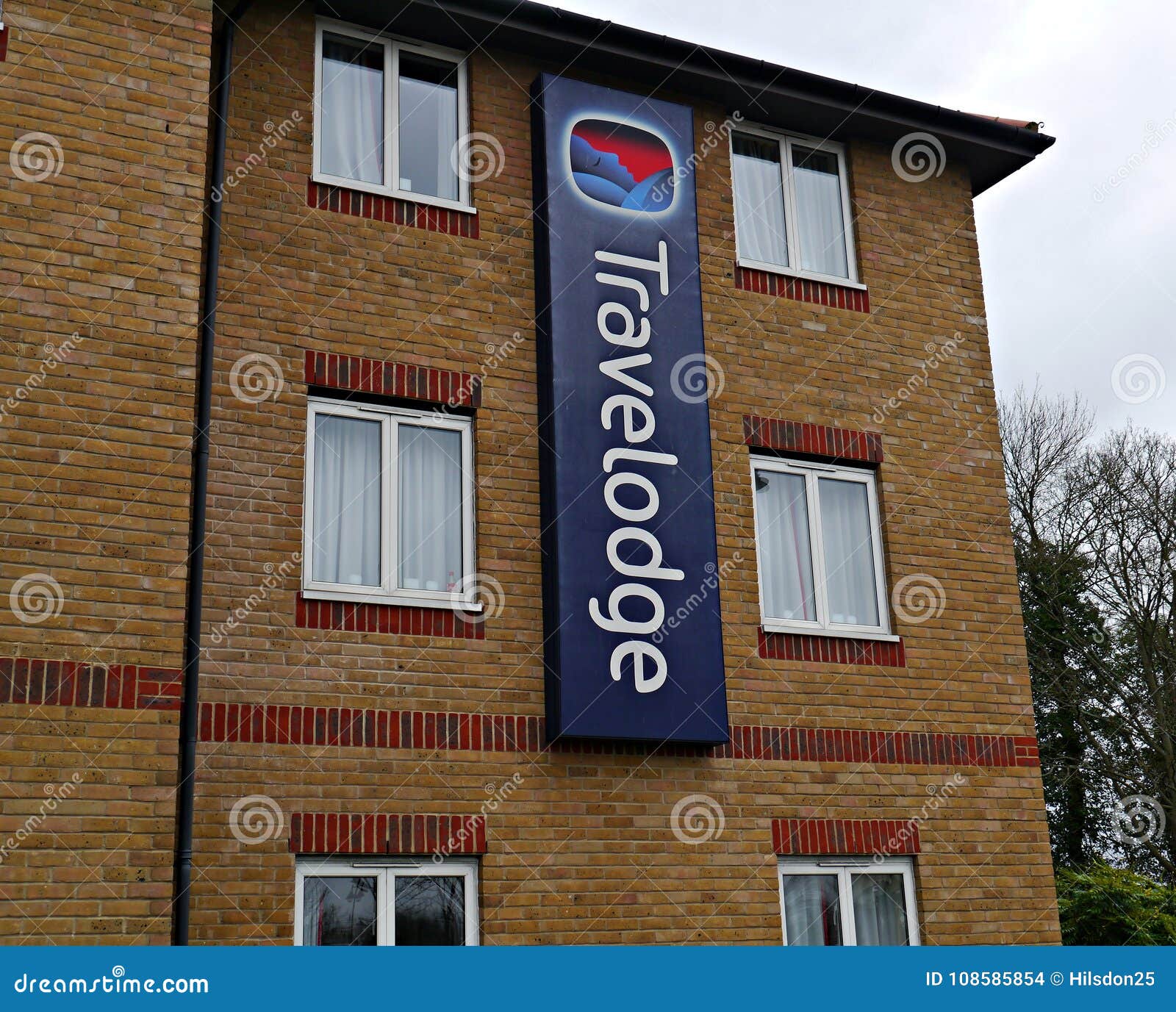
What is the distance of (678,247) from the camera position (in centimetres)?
1103

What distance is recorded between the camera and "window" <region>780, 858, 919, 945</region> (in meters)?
10.1

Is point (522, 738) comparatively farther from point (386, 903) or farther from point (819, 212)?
point (819, 212)

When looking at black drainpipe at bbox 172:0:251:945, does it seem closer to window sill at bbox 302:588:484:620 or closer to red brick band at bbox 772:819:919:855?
window sill at bbox 302:588:484:620

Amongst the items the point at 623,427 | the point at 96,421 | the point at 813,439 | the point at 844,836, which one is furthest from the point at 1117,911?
the point at 96,421

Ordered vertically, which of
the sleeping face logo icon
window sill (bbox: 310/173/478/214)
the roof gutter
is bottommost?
window sill (bbox: 310/173/478/214)

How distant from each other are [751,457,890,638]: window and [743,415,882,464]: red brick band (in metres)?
0.14

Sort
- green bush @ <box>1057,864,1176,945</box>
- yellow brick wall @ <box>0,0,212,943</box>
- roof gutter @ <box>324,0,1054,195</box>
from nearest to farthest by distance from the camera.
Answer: yellow brick wall @ <box>0,0,212,943</box>
roof gutter @ <box>324,0,1054,195</box>
green bush @ <box>1057,864,1176,945</box>

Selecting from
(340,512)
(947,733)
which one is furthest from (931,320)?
(340,512)

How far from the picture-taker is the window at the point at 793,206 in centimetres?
1194

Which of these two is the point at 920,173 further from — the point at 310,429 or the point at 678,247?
the point at 310,429

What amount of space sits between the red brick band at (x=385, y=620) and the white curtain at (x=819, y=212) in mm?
4873

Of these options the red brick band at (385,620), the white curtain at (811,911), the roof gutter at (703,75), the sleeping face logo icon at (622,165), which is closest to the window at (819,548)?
the white curtain at (811,911)

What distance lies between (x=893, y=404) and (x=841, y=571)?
166 cm

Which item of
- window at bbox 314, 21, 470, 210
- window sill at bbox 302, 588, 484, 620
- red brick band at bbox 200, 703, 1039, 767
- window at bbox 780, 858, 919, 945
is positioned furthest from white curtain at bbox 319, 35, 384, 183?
window at bbox 780, 858, 919, 945
